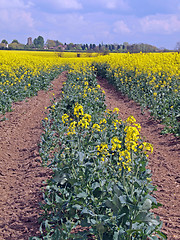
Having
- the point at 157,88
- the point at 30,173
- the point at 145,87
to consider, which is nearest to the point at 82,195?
the point at 30,173

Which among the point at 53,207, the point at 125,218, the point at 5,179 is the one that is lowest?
the point at 5,179

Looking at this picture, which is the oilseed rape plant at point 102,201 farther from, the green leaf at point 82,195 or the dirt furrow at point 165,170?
the dirt furrow at point 165,170

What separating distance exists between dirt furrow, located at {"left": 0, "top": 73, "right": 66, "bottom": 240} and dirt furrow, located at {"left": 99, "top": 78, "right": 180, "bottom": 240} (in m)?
1.92

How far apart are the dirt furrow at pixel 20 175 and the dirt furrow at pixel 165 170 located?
1.92 metres

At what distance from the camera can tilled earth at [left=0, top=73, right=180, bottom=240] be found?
448 cm

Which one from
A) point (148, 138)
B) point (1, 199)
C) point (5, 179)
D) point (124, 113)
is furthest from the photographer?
point (124, 113)

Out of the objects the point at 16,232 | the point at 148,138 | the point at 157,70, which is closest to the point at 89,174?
the point at 16,232

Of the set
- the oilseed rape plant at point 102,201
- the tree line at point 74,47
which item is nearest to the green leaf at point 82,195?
the oilseed rape plant at point 102,201

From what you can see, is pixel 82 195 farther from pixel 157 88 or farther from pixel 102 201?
pixel 157 88

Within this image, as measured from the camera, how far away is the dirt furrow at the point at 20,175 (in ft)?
14.7

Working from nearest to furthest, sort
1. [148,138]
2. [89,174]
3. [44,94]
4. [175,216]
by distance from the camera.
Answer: [89,174] < [175,216] < [148,138] < [44,94]

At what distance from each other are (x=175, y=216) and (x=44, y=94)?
13540mm

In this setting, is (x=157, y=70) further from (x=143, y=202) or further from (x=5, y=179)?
(x=143, y=202)

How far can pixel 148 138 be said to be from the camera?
9.23 meters
